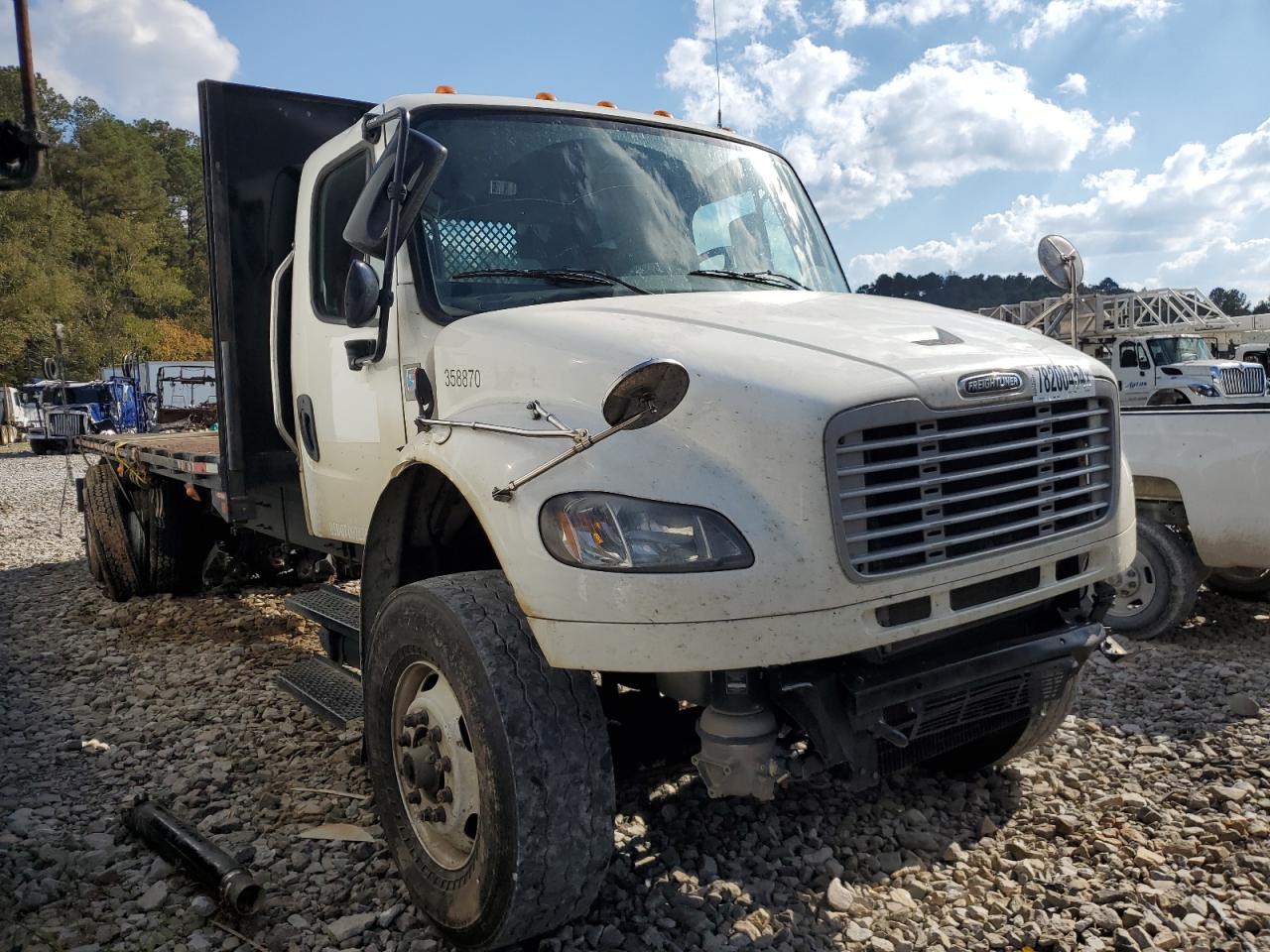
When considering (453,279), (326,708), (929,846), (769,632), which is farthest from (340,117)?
(929,846)

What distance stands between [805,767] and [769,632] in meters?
0.49

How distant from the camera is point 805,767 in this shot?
2.64 meters

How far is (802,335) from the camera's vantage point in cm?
282

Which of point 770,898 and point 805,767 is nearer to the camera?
point 805,767

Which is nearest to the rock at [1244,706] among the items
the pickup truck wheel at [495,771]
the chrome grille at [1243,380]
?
the pickup truck wheel at [495,771]

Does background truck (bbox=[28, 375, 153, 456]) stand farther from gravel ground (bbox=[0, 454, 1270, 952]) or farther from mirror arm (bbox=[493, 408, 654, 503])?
mirror arm (bbox=[493, 408, 654, 503])

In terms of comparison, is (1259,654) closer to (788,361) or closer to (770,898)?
(770,898)

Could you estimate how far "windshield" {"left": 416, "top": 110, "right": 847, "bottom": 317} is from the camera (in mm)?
3385

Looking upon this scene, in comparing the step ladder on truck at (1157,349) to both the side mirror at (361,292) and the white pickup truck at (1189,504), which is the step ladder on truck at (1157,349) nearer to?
the white pickup truck at (1189,504)

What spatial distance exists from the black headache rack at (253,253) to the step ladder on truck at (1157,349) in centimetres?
1785

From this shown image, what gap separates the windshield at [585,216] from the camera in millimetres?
3385

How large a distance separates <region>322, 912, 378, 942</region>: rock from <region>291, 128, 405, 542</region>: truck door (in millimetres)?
1477

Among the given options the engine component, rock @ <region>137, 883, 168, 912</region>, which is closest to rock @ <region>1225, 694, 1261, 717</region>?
the engine component

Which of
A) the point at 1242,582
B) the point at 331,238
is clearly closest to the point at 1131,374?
the point at 1242,582
